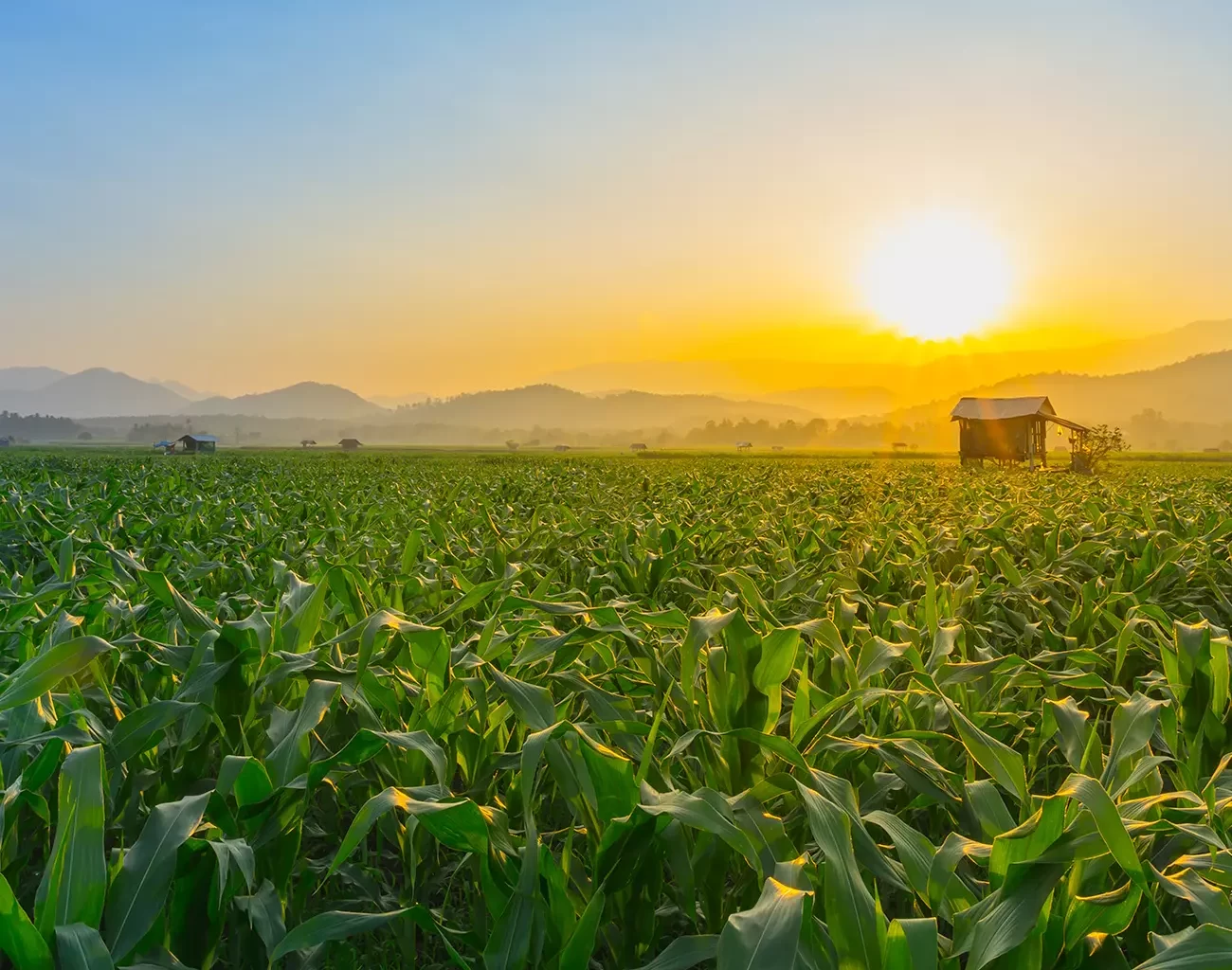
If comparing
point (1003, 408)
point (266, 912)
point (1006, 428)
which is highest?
point (1003, 408)

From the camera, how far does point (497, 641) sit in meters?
2.87

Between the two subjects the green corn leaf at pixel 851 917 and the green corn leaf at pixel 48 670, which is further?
the green corn leaf at pixel 48 670

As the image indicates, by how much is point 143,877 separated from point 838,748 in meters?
1.54

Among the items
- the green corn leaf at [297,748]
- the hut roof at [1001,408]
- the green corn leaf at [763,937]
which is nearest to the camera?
the green corn leaf at [763,937]

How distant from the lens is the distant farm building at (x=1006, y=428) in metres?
45.1

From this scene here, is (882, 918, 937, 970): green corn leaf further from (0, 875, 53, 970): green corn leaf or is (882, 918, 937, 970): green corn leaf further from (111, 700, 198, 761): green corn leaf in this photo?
(111, 700, 198, 761): green corn leaf

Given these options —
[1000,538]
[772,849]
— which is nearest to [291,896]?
[772,849]

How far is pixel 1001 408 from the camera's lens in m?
46.9

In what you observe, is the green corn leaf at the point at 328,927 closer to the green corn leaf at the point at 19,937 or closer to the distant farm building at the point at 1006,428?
the green corn leaf at the point at 19,937

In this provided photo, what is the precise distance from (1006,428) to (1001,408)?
1432mm

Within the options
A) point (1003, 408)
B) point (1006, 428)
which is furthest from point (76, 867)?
point (1003, 408)

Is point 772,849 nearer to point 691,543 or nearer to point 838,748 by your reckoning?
point 838,748

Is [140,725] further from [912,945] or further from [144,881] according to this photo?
[912,945]

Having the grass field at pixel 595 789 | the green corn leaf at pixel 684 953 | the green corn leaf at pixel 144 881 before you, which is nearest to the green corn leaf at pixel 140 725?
the grass field at pixel 595 789
